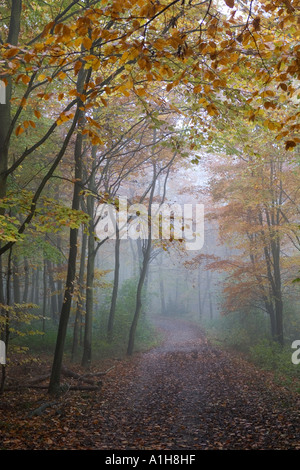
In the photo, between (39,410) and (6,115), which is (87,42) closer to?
Answer: (6,115)

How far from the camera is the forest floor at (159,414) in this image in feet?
18.8

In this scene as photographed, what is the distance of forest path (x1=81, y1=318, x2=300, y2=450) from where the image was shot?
19.2 ft

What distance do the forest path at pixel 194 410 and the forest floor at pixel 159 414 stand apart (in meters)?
0.02

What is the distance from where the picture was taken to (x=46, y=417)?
6660 mm

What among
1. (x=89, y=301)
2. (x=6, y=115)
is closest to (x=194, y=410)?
(x=89, y=301)

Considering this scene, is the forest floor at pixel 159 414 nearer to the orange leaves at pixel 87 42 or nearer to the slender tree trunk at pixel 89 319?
the slender tree trunk at pixel 89 319

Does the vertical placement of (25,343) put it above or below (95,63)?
below

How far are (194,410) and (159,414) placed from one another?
86cm

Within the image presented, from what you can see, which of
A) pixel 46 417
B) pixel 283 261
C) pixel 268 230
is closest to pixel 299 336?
pixel 283 261

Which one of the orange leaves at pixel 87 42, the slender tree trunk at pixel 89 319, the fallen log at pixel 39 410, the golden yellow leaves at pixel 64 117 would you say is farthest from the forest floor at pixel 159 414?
the orange leaves at pixel 87 42

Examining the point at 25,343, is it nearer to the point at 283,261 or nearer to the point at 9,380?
the point at 9,380

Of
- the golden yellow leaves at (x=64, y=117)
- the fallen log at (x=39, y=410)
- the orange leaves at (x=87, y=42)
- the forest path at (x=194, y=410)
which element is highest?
the orange leaves at (x=87, y=42)
